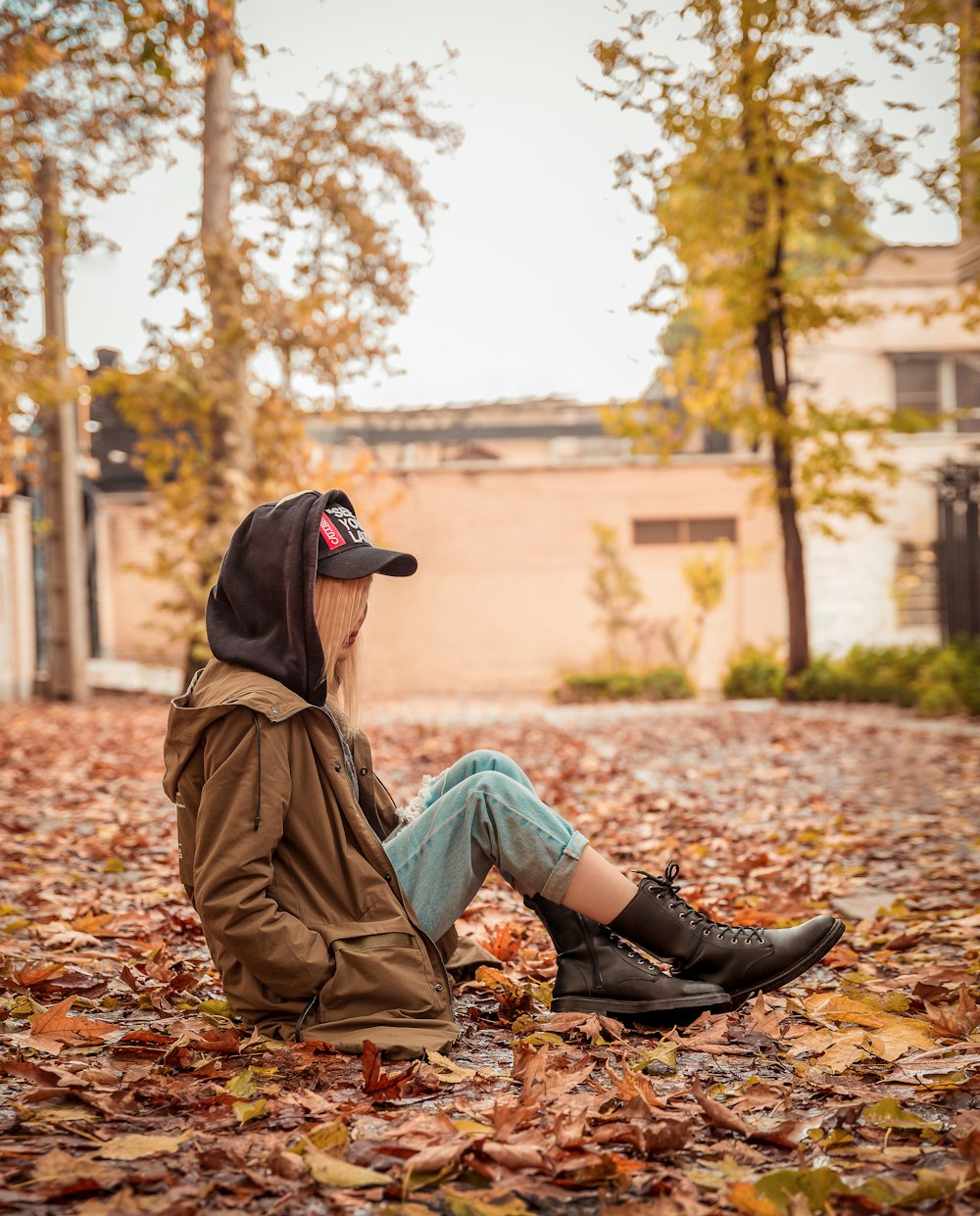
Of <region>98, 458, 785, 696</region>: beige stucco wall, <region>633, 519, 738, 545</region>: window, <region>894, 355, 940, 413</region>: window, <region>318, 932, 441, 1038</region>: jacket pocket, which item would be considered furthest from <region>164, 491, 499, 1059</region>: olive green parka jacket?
<region>894, 355, 940, 413</region>: window

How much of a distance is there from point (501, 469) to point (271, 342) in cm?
878

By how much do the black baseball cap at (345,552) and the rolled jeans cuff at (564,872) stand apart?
78 cm

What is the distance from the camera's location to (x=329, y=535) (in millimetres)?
2736

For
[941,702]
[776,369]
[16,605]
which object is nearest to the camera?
[941,702]

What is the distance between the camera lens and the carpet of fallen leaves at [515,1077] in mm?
1970

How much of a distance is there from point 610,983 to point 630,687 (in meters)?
14.4

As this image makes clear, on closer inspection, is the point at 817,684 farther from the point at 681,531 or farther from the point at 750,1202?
the point at 750,1202

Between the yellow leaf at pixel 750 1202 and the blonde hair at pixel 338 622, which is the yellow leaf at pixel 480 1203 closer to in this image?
the yellow leaf at pixel 750 1202

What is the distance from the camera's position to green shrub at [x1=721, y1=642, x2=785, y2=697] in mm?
15844

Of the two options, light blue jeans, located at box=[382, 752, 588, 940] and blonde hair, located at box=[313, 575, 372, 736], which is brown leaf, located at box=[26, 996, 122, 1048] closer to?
light blue jeans, located at box=[382, 752, 588, 940]

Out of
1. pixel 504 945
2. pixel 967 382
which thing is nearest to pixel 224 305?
pixel 504 945

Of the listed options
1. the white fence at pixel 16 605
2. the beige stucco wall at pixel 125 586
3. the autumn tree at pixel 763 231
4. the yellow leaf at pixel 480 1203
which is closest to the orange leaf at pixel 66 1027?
the yellow leaf at pixel 480 1203

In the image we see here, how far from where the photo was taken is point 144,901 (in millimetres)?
4445

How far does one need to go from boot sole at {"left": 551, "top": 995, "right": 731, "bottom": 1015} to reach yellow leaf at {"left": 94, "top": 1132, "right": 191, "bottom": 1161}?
1.06 metres
